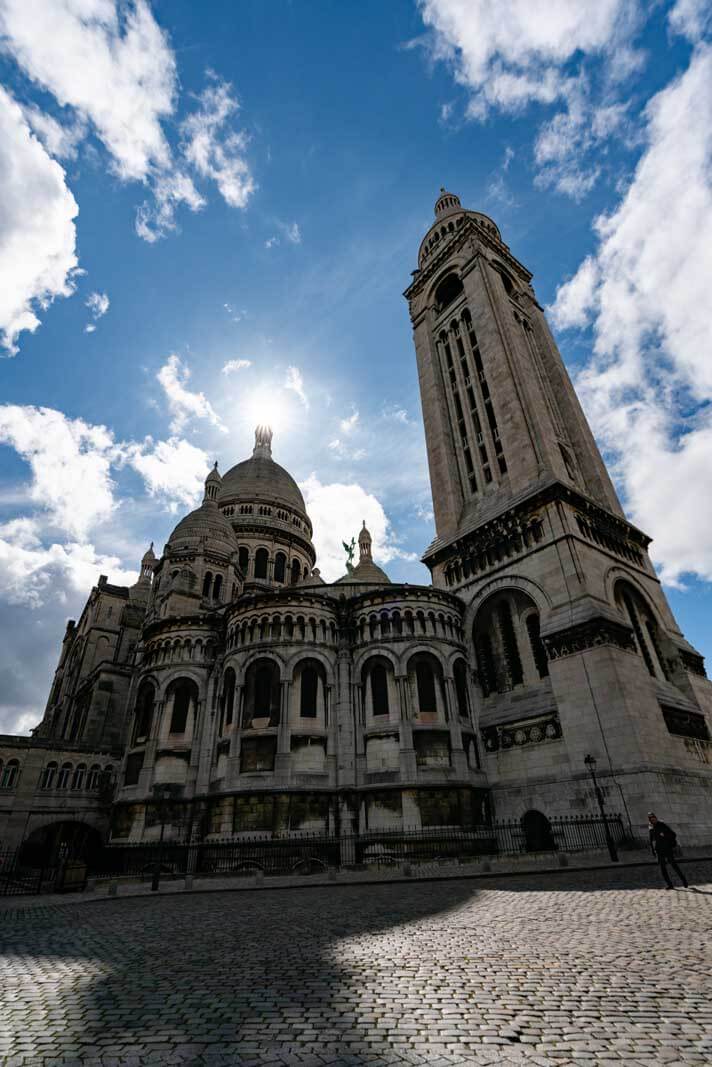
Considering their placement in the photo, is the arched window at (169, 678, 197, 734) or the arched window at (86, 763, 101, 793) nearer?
the arched window at (169, 678, 197, 734)

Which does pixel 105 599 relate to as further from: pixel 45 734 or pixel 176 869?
pixel 176 869

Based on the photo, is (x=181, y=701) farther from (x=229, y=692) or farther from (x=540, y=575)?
(x=540, y=575)

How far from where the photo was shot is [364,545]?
45.9m

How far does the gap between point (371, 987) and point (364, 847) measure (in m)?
20.6

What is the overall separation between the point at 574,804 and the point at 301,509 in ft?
141

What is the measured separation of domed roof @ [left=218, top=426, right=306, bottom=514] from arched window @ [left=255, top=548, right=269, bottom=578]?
627 centimetres

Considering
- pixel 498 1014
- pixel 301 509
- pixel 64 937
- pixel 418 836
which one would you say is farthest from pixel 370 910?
pixel 301 509

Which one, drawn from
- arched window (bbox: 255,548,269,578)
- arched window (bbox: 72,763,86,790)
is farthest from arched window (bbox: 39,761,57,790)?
arched window (bbox: 255,548,269,578)

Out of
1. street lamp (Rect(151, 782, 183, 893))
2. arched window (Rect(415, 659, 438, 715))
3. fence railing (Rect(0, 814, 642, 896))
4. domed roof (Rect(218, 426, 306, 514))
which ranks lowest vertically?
fence railing (Rect(0, 814, 642, 896))

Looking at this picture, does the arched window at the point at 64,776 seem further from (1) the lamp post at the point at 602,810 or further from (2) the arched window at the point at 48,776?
(1) the lamp post at the point at 602,810

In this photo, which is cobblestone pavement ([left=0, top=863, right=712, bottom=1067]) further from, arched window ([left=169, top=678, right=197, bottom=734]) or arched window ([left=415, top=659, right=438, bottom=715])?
arched window ([left=169, top=678, right=197, bottom=734])

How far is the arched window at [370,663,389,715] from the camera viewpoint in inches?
1099

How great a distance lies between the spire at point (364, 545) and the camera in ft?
149

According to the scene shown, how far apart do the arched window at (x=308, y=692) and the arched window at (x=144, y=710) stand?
946cm
